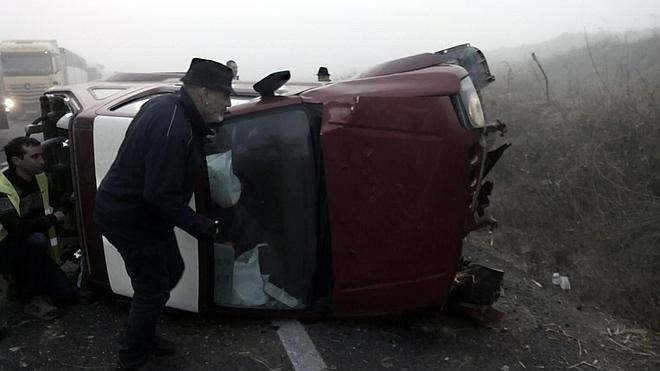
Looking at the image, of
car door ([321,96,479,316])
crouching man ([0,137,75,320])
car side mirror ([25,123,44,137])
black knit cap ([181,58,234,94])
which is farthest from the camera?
car side mirror ([25,123,44,137])

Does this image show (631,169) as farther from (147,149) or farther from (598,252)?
(147,149)

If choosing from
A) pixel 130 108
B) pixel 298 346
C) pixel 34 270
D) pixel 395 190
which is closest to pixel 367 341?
pixel 298 346

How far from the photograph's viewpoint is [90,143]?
2.83 m

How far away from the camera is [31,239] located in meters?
3.03

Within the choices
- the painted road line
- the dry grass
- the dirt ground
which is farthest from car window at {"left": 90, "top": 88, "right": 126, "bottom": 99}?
the dry grass

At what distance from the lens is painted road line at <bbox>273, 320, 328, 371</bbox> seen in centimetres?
260

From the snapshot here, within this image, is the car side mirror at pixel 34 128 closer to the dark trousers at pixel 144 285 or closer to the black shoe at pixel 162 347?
the dark trousers at pixel 144 285

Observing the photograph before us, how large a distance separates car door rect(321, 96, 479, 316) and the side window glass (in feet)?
0.56

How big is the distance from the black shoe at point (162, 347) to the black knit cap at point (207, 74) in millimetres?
1319

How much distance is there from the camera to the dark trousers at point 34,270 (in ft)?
9.87

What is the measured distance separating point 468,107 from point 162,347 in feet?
6.43

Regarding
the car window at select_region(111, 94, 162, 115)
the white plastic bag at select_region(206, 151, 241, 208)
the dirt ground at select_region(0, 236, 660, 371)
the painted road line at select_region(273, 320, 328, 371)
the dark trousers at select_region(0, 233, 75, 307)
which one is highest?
the car window at select_region(111, 94, 162, 115)

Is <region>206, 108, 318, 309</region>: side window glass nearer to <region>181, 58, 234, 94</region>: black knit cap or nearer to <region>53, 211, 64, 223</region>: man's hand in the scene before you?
<region>181, 58, 234, 94</region>: black knit cap

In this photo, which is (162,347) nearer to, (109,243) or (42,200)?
(109,243)
